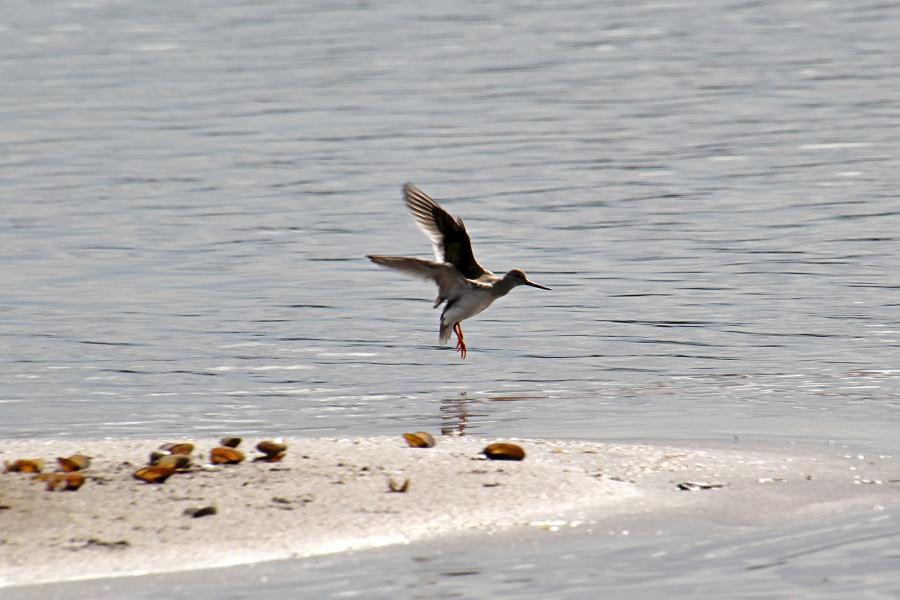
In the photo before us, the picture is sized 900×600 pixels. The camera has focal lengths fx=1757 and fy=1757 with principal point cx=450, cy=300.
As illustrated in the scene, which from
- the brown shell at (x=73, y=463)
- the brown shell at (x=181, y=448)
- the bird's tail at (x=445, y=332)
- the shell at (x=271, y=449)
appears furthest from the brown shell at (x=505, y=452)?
the bird's tail at (x=445, y=332)

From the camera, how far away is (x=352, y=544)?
717 cm

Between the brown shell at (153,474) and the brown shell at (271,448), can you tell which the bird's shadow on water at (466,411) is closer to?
the brown shell at (271,448)

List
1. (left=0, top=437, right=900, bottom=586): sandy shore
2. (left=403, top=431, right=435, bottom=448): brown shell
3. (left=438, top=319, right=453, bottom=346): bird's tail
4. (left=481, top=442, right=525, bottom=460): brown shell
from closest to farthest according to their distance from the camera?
(left=0, top=437, right=900, bottom=586): sandy shore
(left=481, top=442, right=525, bottom=460): brown shell
(left=403, top=431, right=435, bottom=448): brown shell
(left=438, top=319, right=453, bottom=346): bird's tail

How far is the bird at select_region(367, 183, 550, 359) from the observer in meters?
11.5

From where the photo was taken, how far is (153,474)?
7.79m

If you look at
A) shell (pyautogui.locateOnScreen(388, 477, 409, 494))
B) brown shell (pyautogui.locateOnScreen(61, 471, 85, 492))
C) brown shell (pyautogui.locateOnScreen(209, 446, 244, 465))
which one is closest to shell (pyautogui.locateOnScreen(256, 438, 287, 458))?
brown shell (pyautogui.locateOnScreen(209, 446, 244, 465))

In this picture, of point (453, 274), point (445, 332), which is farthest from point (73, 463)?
point (445, 332)

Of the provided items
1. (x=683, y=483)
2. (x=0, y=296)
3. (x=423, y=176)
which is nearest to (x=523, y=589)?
(x=683, y=483)

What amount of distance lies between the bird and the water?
38 centimetres

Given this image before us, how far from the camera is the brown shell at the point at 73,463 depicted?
7.96m

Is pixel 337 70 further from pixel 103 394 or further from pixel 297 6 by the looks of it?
pixel 103 394

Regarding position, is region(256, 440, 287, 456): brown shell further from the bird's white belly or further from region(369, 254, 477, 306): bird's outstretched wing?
the bird's white belly

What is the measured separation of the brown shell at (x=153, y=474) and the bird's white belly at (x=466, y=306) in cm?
405

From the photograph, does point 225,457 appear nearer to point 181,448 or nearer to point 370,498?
point 181,448
